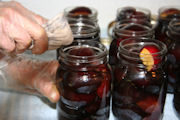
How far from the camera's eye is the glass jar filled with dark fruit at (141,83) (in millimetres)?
529

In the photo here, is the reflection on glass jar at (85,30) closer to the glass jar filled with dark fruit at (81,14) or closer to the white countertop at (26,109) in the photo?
the glass jar filled with dark fruit at (81,14)

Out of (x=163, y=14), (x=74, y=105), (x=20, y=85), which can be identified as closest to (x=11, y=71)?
(x=20, y=85)

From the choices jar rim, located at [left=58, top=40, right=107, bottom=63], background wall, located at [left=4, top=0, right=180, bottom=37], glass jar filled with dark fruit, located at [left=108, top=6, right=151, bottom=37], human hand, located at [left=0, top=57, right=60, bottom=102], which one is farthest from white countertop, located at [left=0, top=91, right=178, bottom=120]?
background wall, located at [left=4, top=0, right=180, bottom=37]

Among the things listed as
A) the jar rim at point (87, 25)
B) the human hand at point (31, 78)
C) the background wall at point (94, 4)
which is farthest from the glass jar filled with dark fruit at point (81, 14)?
the human hand at point (31, 78)

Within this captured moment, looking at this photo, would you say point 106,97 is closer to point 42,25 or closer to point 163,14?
point 42,25

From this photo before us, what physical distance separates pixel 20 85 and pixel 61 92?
89 millimetres

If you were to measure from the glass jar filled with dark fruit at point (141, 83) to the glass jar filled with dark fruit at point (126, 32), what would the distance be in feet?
0.30

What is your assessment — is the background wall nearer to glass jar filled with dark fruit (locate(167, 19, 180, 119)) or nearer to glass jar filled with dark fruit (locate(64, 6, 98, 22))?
glass jar filled with dark fruit (locate(64, 6, 98, 22))

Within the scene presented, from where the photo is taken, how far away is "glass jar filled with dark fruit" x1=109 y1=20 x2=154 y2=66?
657 millimetres

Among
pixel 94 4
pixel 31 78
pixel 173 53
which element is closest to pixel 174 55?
pixel 173 53

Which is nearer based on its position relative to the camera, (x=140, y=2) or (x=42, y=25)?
(x=42, y=25)

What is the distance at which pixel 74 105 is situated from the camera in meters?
0.53

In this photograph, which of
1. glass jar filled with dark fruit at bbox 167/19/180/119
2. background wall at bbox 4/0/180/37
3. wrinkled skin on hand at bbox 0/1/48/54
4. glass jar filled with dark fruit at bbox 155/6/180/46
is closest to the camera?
wrinkled skin on hand at bbox 0/1/48/54

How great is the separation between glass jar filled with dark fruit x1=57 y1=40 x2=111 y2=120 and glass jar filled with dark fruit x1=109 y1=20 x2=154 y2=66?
12 centimetres
